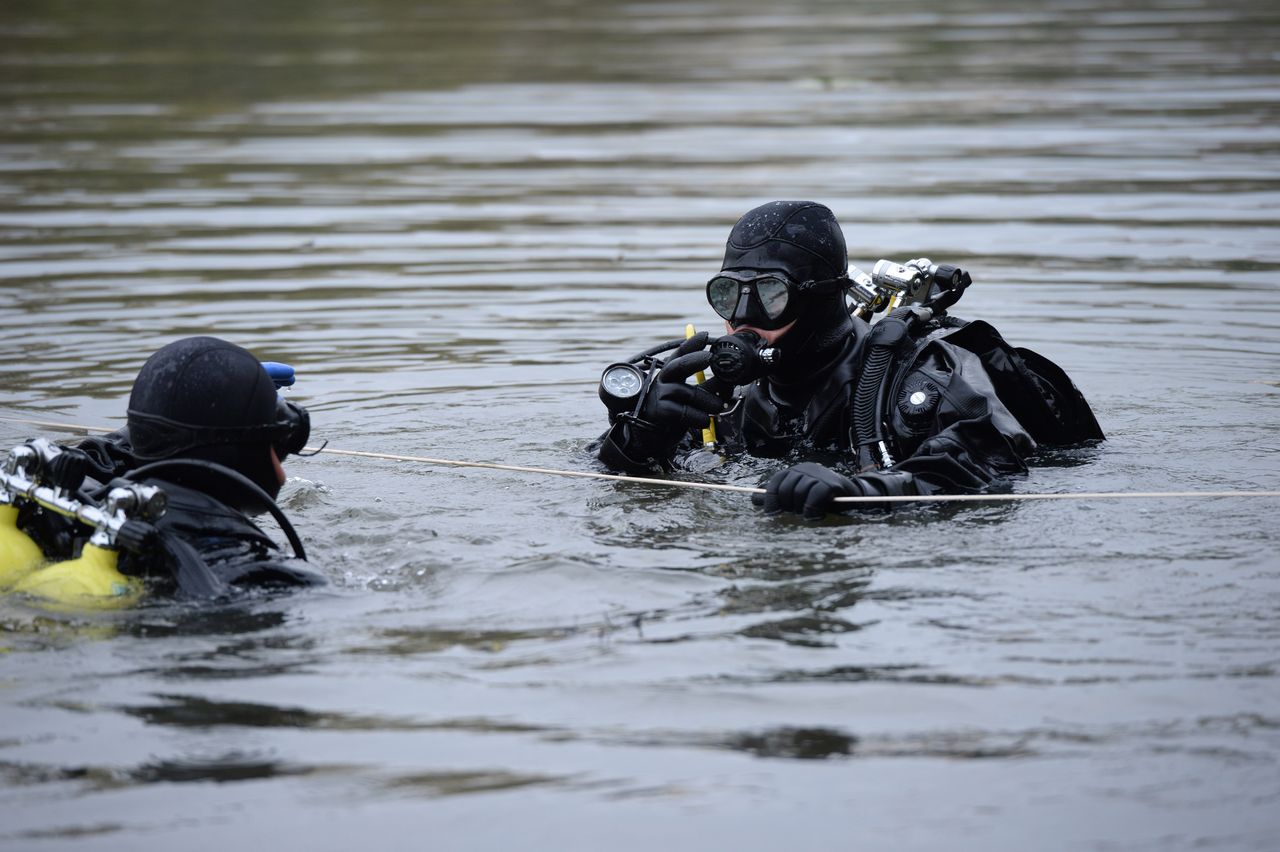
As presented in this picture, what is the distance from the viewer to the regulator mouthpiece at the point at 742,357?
19.1 ft

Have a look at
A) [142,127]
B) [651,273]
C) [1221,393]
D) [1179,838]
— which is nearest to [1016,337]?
[1221,393]

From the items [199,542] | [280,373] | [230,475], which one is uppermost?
[280,373]

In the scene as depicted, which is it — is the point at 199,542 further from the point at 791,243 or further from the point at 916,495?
the point at 791,243

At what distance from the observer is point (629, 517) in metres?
5.73

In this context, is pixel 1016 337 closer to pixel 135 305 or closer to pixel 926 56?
pixel 135 305

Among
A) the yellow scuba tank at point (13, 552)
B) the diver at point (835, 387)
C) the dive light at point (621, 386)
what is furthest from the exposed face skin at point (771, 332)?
the yellow scuba tank at point (13, 552)

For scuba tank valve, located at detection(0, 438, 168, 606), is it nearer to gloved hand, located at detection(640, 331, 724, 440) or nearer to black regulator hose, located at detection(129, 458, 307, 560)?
black regulator hose, located at detection(129, 458, 307, 560)

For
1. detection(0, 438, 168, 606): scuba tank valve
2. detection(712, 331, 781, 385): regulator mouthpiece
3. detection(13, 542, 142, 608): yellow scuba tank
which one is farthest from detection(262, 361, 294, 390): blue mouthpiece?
detection(712, 331, 781, 385): regulator mouthpiece

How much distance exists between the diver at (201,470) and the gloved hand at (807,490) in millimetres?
1432

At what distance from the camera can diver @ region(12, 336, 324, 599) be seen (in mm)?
4555

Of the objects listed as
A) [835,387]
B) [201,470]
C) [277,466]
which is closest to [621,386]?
[835,387]

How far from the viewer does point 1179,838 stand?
3.29 meters

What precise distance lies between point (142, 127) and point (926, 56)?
9068mm

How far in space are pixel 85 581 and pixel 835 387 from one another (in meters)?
2.73
